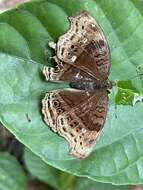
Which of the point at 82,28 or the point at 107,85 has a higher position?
the point at 82,28

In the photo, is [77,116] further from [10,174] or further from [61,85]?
[10,174]

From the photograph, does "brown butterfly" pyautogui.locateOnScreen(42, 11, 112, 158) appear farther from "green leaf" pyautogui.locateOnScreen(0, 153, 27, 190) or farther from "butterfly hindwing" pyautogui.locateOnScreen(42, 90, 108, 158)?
"green leaf" pyautogui.locateOnScreen(0, 153, 27, 190)

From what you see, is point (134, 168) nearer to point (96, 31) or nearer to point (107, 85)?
point (107, 85)

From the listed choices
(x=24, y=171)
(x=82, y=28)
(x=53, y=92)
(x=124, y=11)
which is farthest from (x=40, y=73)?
(x=24, y=171)

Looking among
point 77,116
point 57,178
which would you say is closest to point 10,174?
point 57,178

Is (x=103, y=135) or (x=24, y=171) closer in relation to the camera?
(x=103, y=135)

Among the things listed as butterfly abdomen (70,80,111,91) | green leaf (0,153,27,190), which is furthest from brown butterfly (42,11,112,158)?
green leaf (0,153,27,190)

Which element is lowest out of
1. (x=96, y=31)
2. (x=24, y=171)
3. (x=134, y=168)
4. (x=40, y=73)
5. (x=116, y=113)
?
(x=24, y=171)
